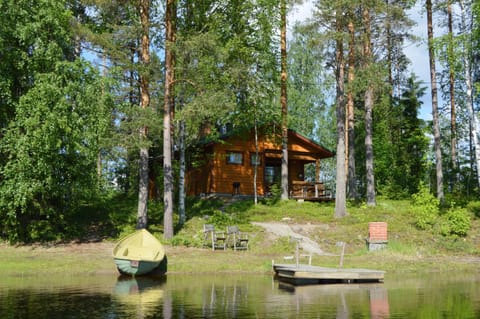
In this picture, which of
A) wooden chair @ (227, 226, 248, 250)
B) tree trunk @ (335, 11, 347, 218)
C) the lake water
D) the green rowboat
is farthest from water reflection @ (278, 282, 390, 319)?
tree trunk @ (335, 11, 347, 218)

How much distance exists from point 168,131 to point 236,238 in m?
6.16

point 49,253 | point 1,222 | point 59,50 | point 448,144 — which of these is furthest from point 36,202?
point 448,144

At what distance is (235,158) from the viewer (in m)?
39.0

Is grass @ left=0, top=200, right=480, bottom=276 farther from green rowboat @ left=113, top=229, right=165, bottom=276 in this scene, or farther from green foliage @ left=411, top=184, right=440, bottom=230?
green rowboat @ left=113, top=229, right=165, bottom=276

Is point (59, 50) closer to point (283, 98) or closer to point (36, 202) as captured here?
point (36, 202)

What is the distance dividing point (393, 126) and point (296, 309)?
119 feet

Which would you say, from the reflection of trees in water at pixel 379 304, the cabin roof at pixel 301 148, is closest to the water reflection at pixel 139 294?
the reflection of trees in water at pixel 379 304

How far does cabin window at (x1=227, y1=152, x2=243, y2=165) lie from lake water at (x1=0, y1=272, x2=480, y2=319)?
20.9m

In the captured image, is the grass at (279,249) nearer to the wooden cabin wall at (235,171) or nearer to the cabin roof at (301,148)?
the wooden cabin wall at (235,171)

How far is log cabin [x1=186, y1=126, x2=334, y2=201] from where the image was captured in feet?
124

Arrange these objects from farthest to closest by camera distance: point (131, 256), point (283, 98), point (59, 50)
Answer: point (283, 98), point (59, 50), point (131, 256)

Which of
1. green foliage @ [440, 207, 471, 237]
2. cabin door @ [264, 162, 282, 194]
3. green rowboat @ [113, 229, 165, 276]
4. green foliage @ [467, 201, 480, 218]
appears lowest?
green rowboat @ [113, 229, 165, 276]

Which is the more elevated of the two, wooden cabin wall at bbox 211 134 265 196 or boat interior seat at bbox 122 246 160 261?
wooden cabin wall at bbox 211 134 265 196

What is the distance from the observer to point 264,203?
3544 centimetres
